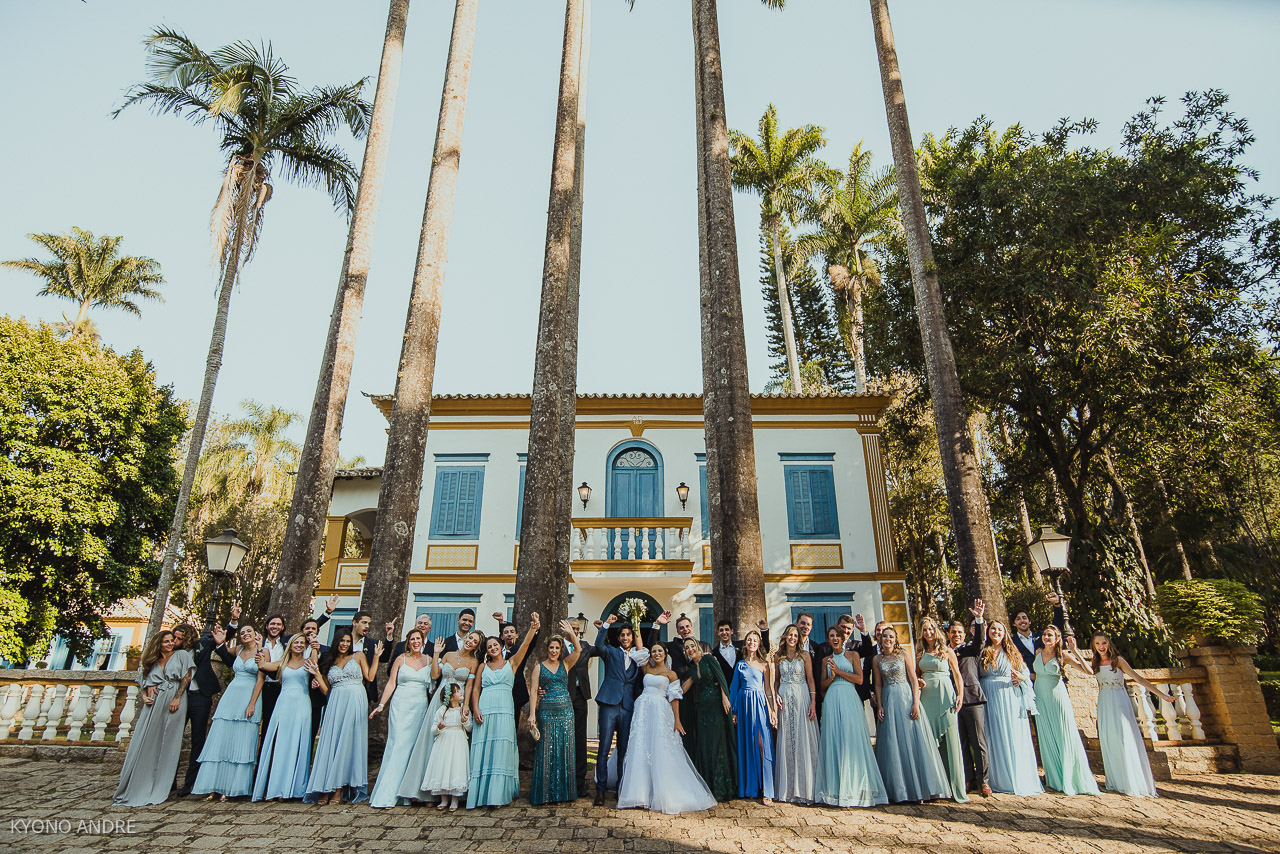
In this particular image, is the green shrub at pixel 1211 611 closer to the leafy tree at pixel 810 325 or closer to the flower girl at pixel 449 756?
the flower girl at pixel 449 756

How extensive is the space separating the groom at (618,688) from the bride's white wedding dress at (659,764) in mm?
156

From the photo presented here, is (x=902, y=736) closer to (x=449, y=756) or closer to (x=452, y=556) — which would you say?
(x=449, y=756)

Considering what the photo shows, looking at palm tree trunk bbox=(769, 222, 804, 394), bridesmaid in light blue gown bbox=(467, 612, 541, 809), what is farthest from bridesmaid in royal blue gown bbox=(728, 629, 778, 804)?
palm tree trunk bbox=(769, 222, 804, 394)

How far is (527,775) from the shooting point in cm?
673

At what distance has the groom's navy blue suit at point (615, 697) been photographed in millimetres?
6109

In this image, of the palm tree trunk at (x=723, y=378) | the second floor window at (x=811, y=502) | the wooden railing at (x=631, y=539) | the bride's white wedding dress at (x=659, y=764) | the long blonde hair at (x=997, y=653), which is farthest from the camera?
the second floor window at (x=811, y=502)

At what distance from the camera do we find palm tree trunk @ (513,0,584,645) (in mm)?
7867

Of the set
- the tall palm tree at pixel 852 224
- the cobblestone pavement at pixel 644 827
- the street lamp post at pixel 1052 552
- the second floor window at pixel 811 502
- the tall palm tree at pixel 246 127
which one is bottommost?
the cobblestone pavement at pixel 644 827

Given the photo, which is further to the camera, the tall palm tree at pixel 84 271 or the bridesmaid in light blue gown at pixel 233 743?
the tall palm tree at pixel 84 271

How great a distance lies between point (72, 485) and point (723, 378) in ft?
45.2

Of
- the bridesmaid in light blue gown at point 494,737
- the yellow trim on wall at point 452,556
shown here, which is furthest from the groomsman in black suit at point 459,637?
the yellow trim on wall at point 452,556

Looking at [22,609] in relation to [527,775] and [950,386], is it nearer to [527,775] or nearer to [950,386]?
[527,775]

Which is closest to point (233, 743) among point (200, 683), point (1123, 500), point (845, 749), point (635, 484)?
point (200, 683)

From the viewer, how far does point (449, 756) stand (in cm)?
574
